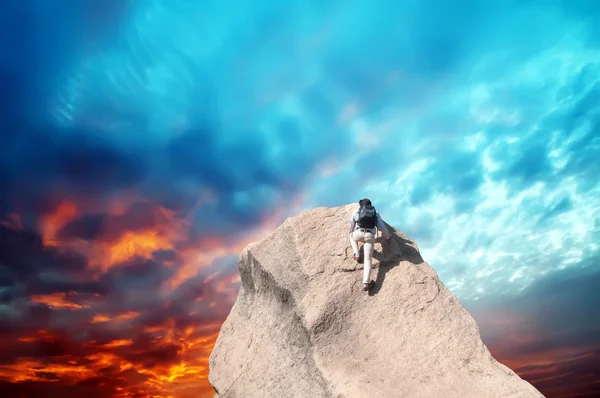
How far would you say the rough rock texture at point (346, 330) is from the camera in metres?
8.03

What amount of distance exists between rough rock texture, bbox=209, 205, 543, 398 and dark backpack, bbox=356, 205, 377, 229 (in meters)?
0.66

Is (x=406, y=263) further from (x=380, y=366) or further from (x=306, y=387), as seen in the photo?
(x=306, y=387)

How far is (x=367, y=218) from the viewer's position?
9367mm

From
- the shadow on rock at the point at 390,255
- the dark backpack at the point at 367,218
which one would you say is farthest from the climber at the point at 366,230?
the shadow on rock at the point at 390,255

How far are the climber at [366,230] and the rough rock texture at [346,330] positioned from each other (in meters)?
0.29

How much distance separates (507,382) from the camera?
763 centimetres

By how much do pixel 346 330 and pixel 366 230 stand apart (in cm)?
209

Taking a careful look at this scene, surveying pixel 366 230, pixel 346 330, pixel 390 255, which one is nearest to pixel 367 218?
pixel 366 230

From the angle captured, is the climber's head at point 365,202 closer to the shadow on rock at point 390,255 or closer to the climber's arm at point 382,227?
the climber's arm at point 382,227

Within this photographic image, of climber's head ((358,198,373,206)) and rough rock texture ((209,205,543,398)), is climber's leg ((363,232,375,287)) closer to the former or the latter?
rough rock texture ((209,205,543,398))

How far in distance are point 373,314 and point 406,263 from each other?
144 centimetres

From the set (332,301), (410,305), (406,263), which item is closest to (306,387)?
(332,301)

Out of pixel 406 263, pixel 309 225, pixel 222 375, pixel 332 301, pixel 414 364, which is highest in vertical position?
pixel 309 225

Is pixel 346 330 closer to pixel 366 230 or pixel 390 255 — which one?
pixel 390 255
